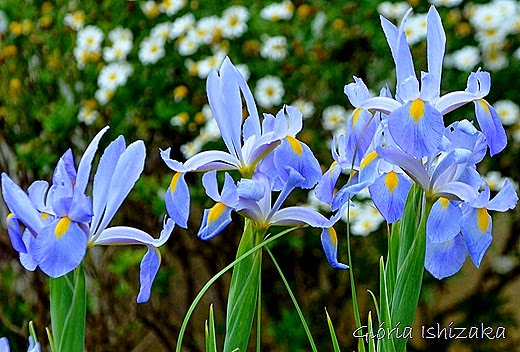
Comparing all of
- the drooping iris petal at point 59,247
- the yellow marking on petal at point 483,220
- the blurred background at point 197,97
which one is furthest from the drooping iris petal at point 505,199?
the blurred background at point 197,97

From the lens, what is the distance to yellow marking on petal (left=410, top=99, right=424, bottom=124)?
669mm

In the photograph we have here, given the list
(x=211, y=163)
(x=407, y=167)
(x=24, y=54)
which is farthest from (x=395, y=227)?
(x=24, y=54)

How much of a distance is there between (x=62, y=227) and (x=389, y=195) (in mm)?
280

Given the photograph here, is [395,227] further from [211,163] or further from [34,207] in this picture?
[34,207]

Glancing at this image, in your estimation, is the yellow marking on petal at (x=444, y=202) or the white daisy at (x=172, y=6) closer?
the yellow marking on petal at (x=444, y=202)

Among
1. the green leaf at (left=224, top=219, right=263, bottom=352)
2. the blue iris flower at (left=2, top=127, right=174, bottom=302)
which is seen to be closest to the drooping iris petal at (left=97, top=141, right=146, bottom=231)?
the blue iris flower at (left=2, top=127, right=174, bottom=302)

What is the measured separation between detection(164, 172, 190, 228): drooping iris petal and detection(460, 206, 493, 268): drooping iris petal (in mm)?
240

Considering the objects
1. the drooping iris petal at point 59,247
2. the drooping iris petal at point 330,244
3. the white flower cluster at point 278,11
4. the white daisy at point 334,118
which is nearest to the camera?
the drooping iris petal at point 59,247

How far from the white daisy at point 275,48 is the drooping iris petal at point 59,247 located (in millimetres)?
1839

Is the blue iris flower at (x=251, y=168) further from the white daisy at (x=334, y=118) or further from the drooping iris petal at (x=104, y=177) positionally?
the white daisy at (x=334, y=118)

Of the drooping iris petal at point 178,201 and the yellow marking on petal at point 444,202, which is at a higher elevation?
the drooping iris petal at point 178,201

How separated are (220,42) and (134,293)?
2.64 feet

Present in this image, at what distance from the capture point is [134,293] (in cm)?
254

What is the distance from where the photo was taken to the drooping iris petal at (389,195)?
73 cm
